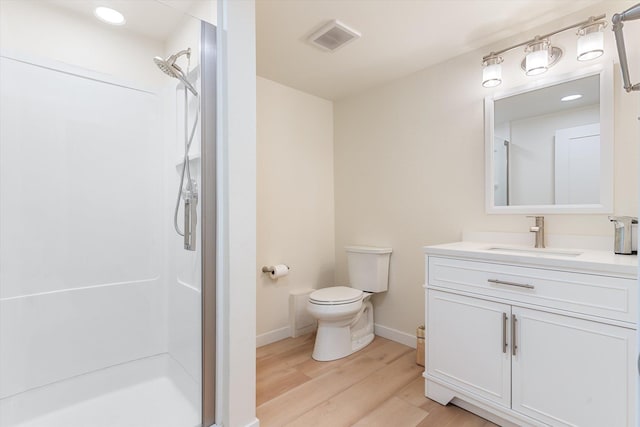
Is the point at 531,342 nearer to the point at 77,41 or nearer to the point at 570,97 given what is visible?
the point at 570,97

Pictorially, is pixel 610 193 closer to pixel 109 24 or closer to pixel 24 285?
pixel 109 24

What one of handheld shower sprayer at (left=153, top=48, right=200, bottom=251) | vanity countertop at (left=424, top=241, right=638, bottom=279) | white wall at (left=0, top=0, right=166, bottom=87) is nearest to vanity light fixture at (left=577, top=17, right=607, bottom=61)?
vanity countertop at (left=424, top=241, right=638, bottom=279)

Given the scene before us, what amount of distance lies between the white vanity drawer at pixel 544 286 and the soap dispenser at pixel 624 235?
1.12 ft

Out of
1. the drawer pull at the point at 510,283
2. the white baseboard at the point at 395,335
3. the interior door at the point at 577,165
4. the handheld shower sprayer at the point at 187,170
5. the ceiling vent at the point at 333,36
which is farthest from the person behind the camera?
the white baseboard at the point at 395,335

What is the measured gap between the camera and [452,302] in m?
1.69

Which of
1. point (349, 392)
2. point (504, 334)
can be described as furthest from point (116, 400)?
point (504, 334)

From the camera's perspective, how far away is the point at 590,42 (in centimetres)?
159

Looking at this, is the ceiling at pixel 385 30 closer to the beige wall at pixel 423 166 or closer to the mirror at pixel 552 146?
the beige wall at pixel 423 166

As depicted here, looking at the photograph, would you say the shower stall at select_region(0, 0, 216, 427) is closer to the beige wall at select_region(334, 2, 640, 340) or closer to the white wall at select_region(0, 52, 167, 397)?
the white wall at select_region(0, 52, 167, 397)

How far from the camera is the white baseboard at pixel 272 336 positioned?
8.14ft

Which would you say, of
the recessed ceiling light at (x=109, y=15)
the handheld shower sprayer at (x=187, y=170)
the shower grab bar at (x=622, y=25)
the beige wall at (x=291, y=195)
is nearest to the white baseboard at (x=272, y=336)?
the beige wall at (x=291, y=195)

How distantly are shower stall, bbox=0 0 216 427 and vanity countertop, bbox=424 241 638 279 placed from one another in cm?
128

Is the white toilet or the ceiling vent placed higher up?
the ceiling vent

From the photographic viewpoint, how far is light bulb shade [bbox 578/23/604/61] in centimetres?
156
